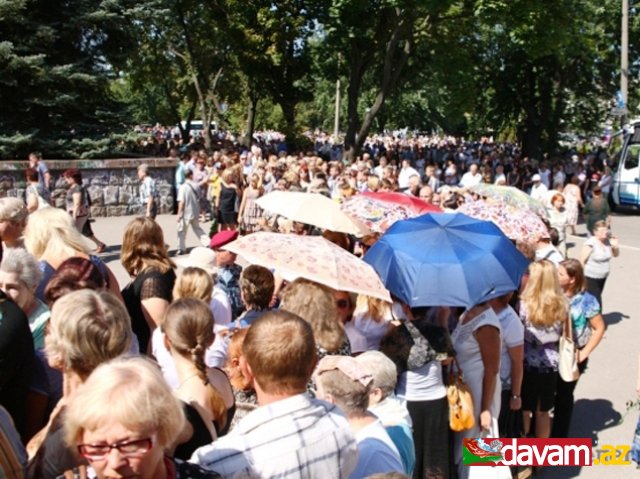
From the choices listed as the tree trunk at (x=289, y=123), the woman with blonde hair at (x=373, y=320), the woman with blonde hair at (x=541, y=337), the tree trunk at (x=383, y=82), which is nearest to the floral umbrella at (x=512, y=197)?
the woman with blonde hair at (x=541, y=337)

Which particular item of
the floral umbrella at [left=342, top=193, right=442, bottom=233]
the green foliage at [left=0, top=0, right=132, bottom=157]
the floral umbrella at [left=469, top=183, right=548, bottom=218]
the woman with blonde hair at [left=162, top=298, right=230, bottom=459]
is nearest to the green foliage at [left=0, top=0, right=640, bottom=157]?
the green foliage at [left=0, top=0, right=132, bottom=157]

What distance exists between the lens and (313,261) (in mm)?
5039

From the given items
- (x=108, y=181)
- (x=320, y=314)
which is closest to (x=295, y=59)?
(x=108, y=181)

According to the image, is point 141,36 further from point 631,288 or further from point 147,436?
point 147,436

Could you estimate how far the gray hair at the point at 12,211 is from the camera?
5.55 meters

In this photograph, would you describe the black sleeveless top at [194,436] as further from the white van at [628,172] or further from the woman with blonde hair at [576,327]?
the white van at [628,172]

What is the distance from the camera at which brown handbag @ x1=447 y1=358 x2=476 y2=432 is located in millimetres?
4543

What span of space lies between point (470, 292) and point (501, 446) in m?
1.10

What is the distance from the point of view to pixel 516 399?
17.1 feet

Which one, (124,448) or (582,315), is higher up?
(124,448)

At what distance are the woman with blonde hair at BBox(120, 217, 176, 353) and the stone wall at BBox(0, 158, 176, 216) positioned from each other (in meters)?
12.4

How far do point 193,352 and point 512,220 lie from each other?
499 centimetres

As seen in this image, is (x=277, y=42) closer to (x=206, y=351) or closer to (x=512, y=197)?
(x=512, y=197)

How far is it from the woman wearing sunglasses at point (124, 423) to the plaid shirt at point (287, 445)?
0.25 m
